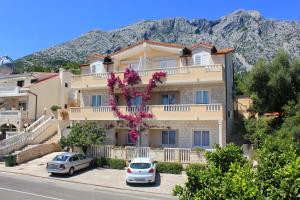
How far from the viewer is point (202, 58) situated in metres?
34.5

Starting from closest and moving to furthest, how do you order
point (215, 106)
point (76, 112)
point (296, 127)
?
point (296, 127)
point (215, 106)
point (76, 112)

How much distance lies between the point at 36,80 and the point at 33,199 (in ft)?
106

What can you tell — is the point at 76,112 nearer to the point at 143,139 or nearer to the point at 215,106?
the point at 143,139

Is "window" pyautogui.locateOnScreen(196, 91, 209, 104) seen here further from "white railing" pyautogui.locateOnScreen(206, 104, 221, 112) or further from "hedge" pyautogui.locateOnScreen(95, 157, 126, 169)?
"hedge" pyautogui.locateOnScreen(95, 157, 126, 169)

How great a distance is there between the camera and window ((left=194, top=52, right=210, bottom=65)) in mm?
34375

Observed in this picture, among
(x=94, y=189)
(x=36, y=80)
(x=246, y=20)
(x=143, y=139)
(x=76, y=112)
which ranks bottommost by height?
(x=94, y=189)

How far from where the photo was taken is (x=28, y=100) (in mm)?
45969

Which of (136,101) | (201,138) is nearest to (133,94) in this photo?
(136,101)

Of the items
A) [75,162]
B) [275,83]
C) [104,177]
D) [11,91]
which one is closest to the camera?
[104,177]

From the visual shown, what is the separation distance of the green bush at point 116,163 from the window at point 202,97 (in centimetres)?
847

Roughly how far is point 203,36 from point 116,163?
105 m

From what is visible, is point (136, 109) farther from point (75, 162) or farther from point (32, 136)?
point (32, 136)

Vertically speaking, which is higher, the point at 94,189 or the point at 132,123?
the point at 132,123

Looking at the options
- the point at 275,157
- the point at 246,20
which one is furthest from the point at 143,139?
the point at 246,20
